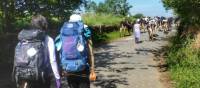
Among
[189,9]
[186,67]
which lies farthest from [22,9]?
[189,9]

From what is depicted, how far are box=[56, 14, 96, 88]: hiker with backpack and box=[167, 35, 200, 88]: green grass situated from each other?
446cm

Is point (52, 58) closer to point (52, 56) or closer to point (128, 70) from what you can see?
point (52, 56)

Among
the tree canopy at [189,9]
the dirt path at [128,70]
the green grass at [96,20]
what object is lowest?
the green grass at [96,20]

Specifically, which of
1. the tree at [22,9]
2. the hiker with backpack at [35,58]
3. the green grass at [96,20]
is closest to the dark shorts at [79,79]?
the hiker with backpack at [35,58]

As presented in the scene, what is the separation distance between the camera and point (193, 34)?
19422 millimetres

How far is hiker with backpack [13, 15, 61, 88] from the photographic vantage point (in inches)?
290

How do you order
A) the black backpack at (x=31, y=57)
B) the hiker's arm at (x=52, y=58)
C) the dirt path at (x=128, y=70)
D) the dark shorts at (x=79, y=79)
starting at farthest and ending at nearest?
the dirt path at (x=128, y=70) → the dark shorts at (x=79, y=79) → the hiker's arm at (x=52, y=58) → the black backpack at (x=31, y=57)

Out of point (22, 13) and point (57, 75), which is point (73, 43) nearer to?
point (57, 75)

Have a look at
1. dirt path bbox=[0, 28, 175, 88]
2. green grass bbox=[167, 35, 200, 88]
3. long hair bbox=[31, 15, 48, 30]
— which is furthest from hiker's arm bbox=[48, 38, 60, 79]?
dirt path bbox=[0, 28, 175, 88]

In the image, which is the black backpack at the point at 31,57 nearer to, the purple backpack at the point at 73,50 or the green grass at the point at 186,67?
the purple backpack at the point at 73,50

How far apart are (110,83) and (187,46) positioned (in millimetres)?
4468

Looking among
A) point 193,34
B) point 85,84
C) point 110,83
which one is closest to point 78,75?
point 85,84

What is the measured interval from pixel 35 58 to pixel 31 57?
57 millimetres

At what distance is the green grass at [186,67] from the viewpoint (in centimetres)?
1273
